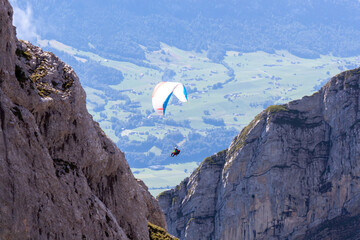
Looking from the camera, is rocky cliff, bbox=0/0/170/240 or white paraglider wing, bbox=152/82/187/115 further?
white paraglider wing, bbox=152/82/187/115

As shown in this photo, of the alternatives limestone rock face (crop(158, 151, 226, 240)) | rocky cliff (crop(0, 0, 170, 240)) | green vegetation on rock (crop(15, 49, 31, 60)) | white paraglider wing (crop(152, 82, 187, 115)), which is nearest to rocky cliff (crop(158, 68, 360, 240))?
limestone rock face (crop(158, 151, 226, 240))

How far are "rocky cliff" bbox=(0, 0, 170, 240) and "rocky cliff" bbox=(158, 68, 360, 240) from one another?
4001 inches

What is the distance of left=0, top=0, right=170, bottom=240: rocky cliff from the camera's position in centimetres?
4394

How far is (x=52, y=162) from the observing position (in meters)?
47.9

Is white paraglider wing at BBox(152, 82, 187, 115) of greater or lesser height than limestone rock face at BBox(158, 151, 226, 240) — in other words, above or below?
above

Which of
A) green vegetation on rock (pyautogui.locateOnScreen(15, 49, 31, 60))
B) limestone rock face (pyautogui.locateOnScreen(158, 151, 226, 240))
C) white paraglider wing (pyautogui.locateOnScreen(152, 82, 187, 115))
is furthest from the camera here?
limestone rock face (pyautogui.locateOnScreen(158, 151, 226, 240))

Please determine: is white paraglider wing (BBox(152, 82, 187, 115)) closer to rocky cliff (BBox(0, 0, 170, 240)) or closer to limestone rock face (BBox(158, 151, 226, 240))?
rocky cliff (BBox(0, 0, 170, 240))

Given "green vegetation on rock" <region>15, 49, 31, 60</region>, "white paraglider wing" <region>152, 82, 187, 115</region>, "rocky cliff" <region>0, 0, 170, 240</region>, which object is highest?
"white paraglider wing" <region>152, 82, 187, 115</region>

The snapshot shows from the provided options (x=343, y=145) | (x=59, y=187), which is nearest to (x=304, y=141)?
(x=343, y=145)

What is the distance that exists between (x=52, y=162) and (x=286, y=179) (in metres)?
119

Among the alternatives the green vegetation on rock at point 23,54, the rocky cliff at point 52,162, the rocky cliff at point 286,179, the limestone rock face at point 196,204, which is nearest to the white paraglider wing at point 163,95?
the rocky cliff at point 52,162

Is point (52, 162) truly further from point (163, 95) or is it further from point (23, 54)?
point (163, 95)

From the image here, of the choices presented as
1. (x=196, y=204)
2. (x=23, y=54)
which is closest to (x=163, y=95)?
(x=23, y=54)

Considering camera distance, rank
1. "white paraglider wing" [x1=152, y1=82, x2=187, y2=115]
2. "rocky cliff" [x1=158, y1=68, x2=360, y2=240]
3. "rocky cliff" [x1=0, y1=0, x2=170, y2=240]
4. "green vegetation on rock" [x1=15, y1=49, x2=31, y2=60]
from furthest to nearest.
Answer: "rocky cliff" [x1=158, y1=68, x2=360, y2=240]
"white paraglider wing" [x1=152, y1=82, x2=187, y2=115]
"green vegetation on rock" [x1=15, y1=49, x2=31, y2=60]
"rocky cliff" [x1=0, y1=0, x2=170, y2=240]
